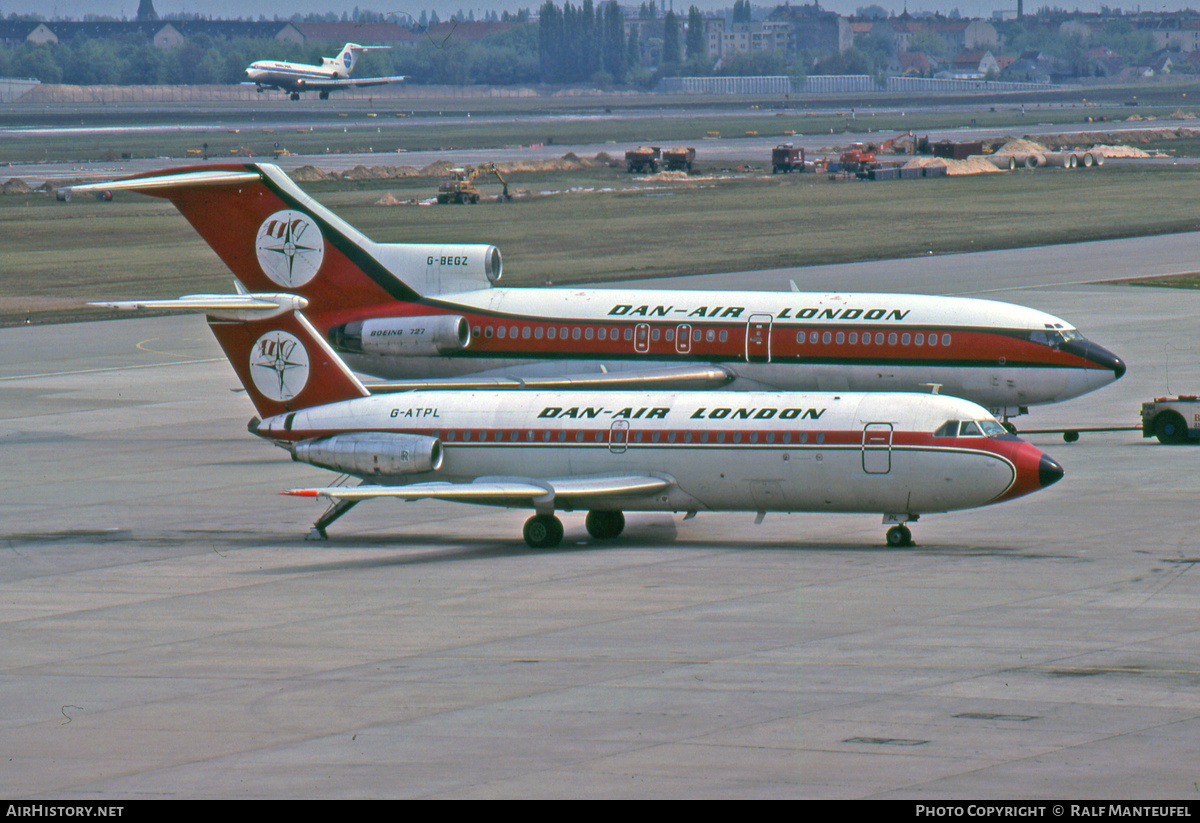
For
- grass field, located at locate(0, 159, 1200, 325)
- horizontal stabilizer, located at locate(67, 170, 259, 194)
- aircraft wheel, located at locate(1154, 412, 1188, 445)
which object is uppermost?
horizontal stabilizer, located at locate(67, 170, 259, 194)

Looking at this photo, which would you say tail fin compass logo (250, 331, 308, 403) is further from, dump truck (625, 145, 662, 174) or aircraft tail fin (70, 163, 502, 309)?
dump truck (625, 145, 662, 174)

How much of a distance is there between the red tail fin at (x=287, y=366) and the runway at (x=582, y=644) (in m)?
2.94

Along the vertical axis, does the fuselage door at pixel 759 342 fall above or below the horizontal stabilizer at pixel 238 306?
below

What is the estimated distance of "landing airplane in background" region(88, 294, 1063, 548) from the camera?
37.4 m

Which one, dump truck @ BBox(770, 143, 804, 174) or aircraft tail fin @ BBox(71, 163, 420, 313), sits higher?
aircraft tail fin @ BBox(71, 163, 420, 313)

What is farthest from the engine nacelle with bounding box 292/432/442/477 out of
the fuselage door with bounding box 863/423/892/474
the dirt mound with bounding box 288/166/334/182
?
the dirt mound with bounding box 288/166/334/182

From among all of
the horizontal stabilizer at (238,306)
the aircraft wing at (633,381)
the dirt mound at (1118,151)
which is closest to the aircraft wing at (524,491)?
the horizontal stabilizer at (238,306)

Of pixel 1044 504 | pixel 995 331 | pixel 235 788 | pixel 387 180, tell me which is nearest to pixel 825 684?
pixel 235 788

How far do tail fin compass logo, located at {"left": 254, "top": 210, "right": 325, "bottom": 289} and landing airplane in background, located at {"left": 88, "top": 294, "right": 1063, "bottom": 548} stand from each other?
31.9 feet

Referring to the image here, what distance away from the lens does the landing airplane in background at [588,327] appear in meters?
48.8

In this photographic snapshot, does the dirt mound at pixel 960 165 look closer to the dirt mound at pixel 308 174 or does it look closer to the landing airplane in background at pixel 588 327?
the dirt mound at pixel 308 174

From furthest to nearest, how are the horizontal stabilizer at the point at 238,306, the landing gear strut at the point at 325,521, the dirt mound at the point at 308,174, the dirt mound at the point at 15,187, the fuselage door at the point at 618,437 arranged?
the dirt mound at the point at 308,174 → the dirt mound at the point at 15,187 → the horizontal stabilizer at the point at 238,306 → the landing gear strut at the point at 325,521 → the fuselage door at the point at 618,437

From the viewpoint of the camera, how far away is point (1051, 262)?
101188 millimetres
